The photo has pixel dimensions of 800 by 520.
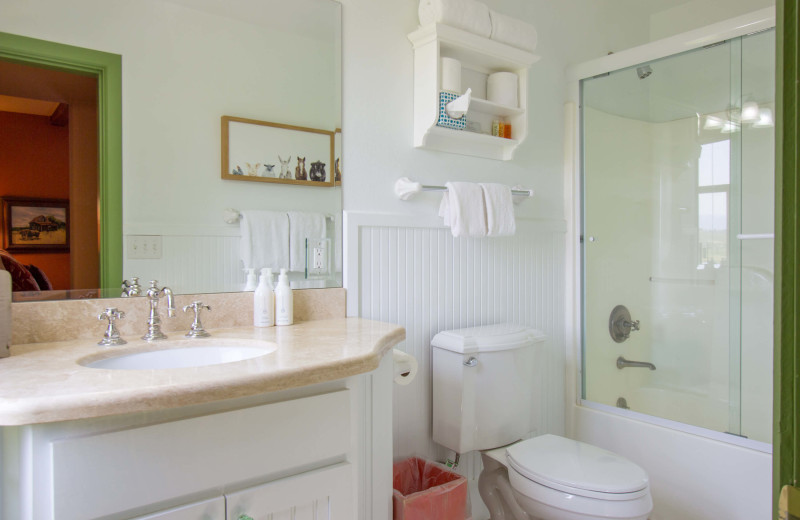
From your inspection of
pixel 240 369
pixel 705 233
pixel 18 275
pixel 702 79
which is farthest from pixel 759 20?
pixel 18 275

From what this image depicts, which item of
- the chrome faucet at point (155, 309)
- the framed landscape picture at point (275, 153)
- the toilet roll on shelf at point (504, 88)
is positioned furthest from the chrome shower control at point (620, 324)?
the chrome faucet at point (155, 309)

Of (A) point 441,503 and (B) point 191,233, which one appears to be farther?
(A) point 441,503

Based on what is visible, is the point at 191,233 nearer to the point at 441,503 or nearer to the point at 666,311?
the point at 441,503

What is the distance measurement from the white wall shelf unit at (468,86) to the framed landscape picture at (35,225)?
1.12m

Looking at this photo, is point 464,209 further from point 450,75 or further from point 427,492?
point 427,492

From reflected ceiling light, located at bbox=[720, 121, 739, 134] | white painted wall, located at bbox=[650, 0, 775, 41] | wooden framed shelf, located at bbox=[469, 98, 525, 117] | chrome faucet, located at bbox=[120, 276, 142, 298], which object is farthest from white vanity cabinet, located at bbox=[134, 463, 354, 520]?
white painted wall, located at bbox=[650, 0, 775, 41]

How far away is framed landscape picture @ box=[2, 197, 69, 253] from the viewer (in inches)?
45.8

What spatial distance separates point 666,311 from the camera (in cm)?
238

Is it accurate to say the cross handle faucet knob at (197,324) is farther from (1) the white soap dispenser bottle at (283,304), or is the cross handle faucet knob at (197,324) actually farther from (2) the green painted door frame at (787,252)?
(2) the green painted door frame at (787,252)

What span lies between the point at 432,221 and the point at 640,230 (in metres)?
1.12

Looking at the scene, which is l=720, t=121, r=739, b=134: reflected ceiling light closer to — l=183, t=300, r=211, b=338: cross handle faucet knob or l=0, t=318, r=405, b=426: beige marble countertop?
l=0, t=318, r=405, b=426: beige marble countertop

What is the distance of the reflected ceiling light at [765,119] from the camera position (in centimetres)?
200

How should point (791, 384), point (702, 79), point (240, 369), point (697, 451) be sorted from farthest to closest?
point (702, 79), point (697, 451), point (240, 369), point (791, 384)

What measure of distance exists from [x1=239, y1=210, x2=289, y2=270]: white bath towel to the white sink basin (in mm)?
305
